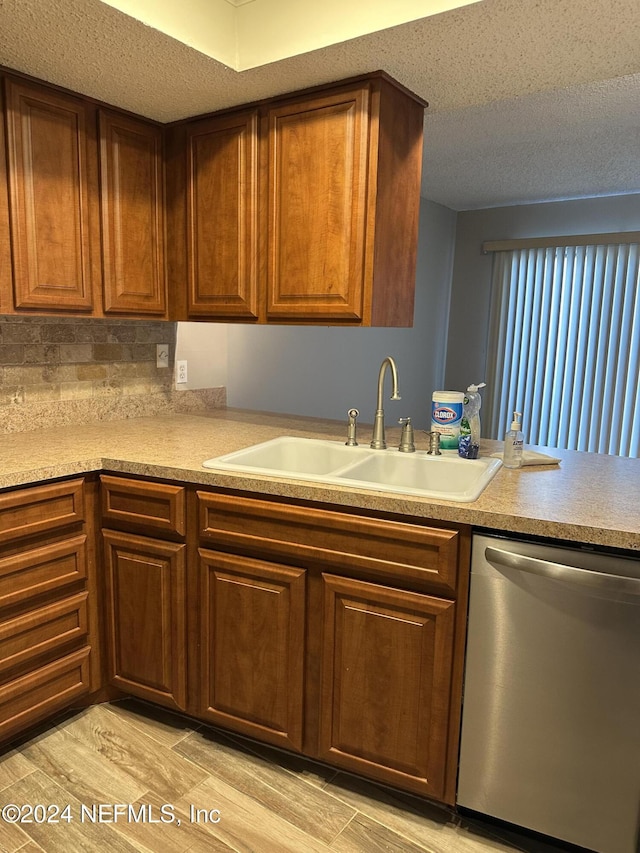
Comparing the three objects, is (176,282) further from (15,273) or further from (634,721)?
(634,721)

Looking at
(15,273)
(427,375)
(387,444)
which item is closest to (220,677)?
(387,444)

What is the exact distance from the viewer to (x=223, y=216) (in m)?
2.22

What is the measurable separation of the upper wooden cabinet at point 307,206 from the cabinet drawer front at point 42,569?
100cm

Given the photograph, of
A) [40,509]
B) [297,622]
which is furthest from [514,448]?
[40,509]

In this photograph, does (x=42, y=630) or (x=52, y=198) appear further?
(x=52, y=198)

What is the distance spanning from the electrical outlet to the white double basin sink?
0.82 m

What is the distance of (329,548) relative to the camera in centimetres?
160

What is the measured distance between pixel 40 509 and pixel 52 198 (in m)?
1.03

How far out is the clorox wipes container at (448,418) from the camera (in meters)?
1.97

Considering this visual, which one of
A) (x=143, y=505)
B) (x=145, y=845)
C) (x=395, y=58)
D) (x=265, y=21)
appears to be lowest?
(x=145, y=845)

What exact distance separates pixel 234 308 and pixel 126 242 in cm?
48

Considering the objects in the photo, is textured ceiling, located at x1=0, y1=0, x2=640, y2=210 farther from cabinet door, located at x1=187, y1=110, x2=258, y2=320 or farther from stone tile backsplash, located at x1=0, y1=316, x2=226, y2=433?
stone tile backsplash, located at x1=0, y1=316, x2=226, y2=433

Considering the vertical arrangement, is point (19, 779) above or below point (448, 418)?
below

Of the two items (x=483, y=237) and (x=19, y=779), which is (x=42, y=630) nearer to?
(x=19, y=779)
